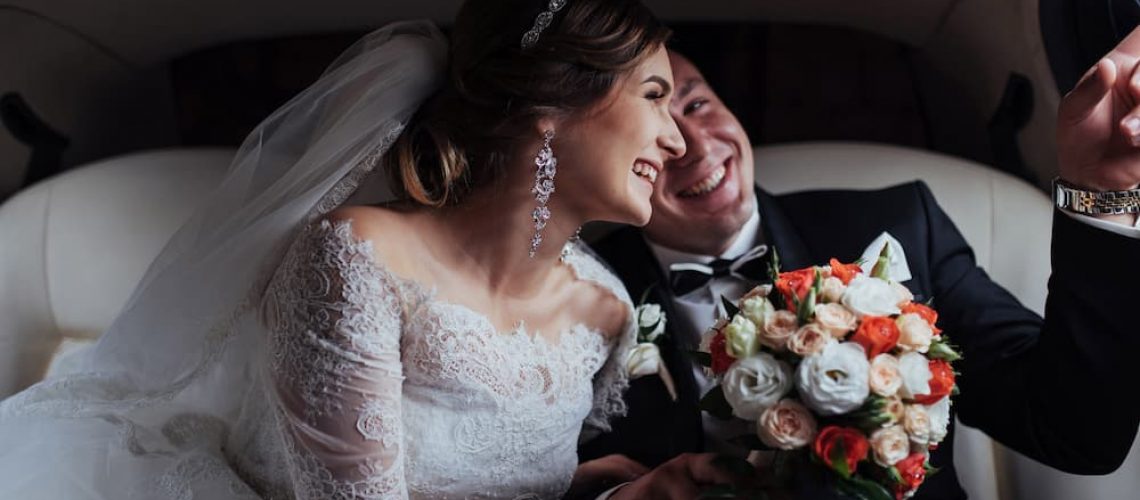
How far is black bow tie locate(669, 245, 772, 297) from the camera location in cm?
202

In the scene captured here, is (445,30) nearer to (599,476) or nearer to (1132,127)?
(599,476)

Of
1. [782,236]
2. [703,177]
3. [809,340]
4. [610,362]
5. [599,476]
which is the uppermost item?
[809,340]

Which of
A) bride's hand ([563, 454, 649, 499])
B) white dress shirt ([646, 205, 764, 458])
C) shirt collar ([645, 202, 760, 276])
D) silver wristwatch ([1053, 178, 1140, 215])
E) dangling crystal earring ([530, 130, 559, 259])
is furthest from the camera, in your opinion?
shirt collar ([645, 202, 760, 276])

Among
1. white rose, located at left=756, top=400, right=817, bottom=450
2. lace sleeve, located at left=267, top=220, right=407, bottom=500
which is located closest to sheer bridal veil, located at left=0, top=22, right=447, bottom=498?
lace sleeve, located at left=267, top=220, right=407, bottom=500

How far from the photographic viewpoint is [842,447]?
4.45 ft

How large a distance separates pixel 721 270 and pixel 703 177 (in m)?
0.16

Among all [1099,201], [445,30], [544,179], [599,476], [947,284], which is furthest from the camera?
[445,30]

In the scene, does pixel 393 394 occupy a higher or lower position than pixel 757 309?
lower

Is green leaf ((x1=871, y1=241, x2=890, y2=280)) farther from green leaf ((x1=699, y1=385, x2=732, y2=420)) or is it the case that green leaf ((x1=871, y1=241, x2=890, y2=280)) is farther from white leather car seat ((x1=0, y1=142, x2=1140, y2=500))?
white leather car seat ((x1=0, y1=142, x2=1140, y2=500))

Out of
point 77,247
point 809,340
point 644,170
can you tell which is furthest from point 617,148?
point 77,247

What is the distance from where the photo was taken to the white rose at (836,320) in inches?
55.1

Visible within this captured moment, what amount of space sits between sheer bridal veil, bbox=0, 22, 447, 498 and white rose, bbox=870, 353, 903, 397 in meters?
Result: 0.73

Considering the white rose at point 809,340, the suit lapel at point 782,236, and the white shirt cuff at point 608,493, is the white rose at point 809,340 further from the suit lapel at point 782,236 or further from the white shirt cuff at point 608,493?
the suit lapel at point 782,236

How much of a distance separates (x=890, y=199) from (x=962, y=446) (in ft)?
1.50
